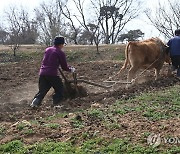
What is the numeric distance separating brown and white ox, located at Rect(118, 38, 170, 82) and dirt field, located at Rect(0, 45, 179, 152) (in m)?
0.62

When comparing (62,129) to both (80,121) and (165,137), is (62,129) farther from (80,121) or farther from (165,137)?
(165,137)

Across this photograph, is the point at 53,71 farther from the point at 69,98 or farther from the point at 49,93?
the point at 49,93

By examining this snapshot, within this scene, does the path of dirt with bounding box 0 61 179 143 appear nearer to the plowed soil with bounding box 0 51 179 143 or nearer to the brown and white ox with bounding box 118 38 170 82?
the plowed soil with bounding box 0 51 179 143

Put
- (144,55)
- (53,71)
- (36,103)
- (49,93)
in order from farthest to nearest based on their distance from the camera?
(144,55) → (49,93) → (53,71) → (36,103)

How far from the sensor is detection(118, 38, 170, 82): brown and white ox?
1234 centimetres

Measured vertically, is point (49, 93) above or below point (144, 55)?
below

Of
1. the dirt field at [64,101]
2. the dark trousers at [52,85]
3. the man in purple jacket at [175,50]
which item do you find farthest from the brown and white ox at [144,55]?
the dark trousers at [52,85]

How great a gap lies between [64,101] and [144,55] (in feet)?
12.2

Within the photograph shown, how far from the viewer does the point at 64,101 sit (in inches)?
394

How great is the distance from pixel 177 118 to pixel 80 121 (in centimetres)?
172

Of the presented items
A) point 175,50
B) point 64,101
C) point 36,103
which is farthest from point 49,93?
point 175,50

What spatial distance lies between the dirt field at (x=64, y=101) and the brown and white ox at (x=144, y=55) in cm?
62

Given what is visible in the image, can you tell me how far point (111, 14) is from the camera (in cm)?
5491

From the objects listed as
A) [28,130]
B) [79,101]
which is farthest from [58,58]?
[28,130]
